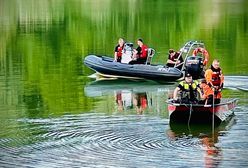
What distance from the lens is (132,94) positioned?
2848 centimetres

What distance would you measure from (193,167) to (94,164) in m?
2.16

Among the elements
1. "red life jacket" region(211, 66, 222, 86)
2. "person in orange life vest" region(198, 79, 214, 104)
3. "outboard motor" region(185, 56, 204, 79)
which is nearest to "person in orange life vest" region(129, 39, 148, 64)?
"outboard motor" region(185, 56, 204, 79)

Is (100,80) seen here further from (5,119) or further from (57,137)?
(57,137)

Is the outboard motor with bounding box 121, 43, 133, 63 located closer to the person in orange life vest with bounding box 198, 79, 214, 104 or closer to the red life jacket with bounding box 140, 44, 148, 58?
the red life jacket with bounding box 140, 44, 148, 58

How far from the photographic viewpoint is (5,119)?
78.0 feet

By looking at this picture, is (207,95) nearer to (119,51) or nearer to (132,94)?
(132,94)

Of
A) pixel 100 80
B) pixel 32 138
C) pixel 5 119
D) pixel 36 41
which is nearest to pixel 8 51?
pixel 36 41

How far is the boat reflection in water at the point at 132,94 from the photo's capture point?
2550 cm

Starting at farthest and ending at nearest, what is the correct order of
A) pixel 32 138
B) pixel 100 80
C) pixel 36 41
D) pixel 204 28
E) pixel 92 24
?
pixel 92 24, pixel 204 28, pixel 36 41, pixel 100 80, pixel 32 138

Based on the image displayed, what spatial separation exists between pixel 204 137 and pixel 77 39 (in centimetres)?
2993

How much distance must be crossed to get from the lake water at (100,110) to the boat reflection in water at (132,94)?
33 mm

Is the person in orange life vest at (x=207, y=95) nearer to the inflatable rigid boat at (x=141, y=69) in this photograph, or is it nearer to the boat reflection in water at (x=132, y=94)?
the boat reflection in water at (x=132, y=94)

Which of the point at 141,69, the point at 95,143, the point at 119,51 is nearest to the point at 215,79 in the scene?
the point at 95,143

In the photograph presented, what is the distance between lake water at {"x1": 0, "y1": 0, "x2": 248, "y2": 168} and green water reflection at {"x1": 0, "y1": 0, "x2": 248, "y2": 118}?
0.08m
